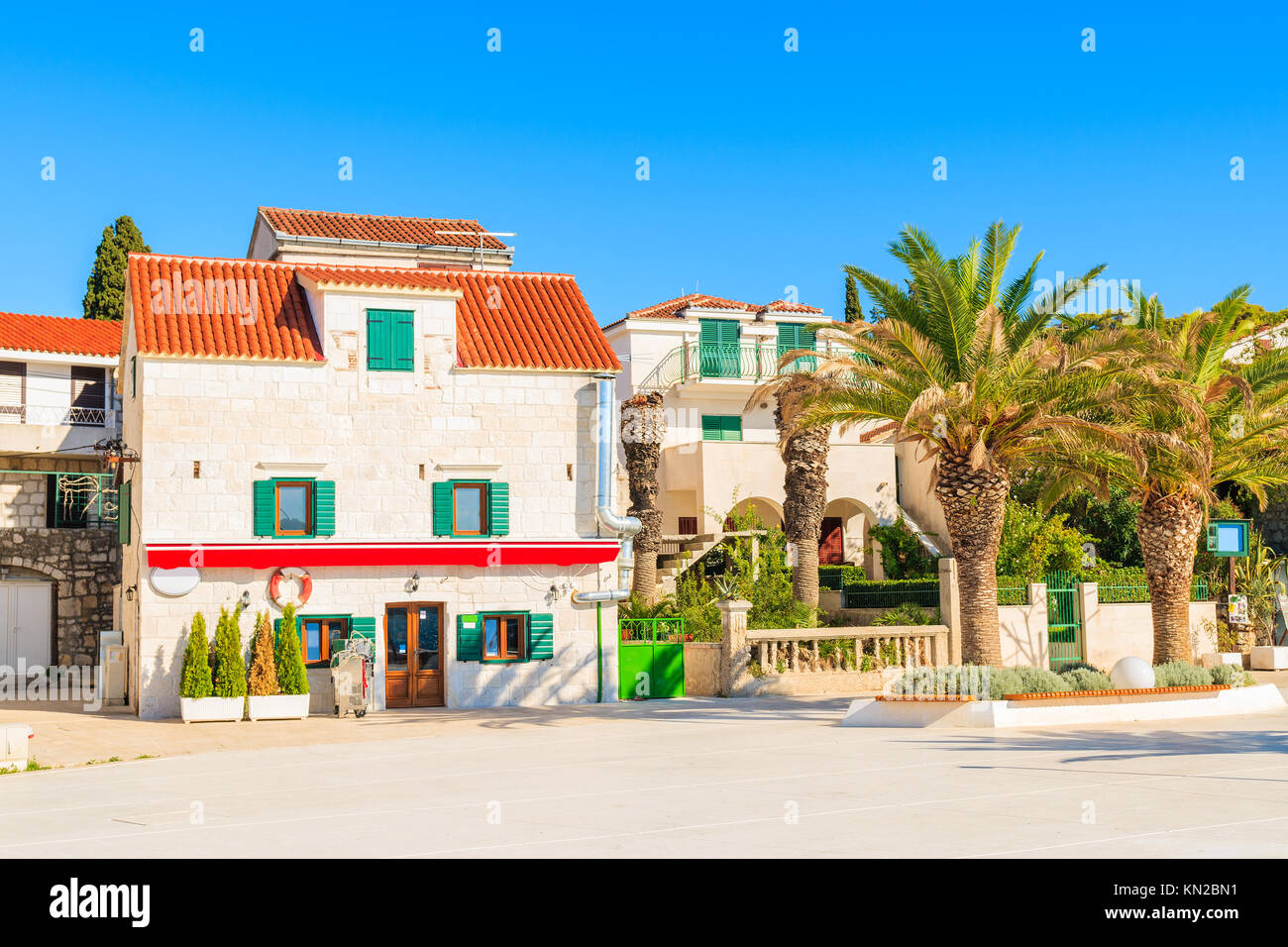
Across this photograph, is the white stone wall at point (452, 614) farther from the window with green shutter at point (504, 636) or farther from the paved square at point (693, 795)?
the paved square at point (693, 795)

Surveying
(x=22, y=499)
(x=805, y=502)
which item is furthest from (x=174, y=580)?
(x=805, y=502)

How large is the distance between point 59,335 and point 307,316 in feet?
44.6

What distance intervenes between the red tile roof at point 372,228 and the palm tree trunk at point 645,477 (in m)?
7.07

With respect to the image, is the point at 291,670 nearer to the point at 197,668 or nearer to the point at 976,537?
the point at 197,668

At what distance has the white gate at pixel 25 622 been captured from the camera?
3300 cm

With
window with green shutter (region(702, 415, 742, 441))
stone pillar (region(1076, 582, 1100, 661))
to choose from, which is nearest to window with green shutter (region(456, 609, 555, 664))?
stone pillar (region(1076, 582, 1100, 661))

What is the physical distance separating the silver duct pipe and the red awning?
348mm

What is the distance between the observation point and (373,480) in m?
25.9

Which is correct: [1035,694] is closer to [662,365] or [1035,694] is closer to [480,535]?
[480,535]

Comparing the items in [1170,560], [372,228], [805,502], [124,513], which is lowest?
[1170,560]

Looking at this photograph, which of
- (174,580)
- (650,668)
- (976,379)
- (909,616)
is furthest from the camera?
(909,616)

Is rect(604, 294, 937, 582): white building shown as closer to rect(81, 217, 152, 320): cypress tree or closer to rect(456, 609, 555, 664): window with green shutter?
rect(456, 609, 555, 664): window with green shutter

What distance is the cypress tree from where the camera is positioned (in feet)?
138

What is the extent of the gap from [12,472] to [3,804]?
21459mm
